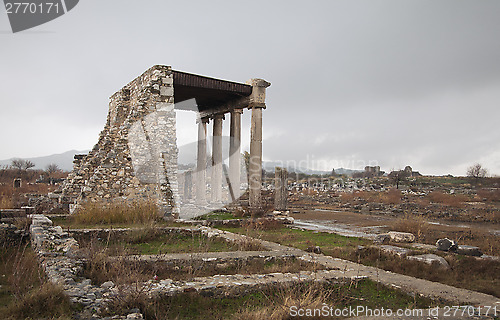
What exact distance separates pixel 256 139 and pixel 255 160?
1124 mm

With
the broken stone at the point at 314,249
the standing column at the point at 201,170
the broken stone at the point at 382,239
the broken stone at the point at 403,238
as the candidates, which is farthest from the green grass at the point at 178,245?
the standing column at the point at 201,170

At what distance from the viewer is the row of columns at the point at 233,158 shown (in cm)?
1964

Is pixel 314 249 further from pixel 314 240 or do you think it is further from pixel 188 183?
pixel 188 183

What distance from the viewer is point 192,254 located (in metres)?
7.70

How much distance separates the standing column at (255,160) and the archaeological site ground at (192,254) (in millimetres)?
55

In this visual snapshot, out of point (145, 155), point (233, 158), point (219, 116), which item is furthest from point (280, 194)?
point (145, 155)

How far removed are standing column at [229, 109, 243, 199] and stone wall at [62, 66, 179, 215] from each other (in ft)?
18.6

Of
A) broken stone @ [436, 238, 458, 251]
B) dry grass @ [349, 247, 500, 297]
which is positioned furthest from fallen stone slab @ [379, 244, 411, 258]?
broken stone @ [436, 238, 458, 251]

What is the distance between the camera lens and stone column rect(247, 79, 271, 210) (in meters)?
19.5

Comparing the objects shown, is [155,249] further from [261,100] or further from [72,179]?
[261,100]

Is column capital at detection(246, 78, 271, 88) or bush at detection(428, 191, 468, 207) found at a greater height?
column capital at detection(246, 78, 271, 88)

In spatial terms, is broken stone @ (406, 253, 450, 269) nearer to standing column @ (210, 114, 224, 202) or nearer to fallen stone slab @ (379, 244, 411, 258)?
fallen stone slab @ (379, 244, 411, 258)

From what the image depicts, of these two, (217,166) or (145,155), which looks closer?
(145,155)

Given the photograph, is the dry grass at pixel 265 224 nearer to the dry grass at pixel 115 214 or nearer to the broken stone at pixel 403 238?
the dry grass at pixel 115 214
